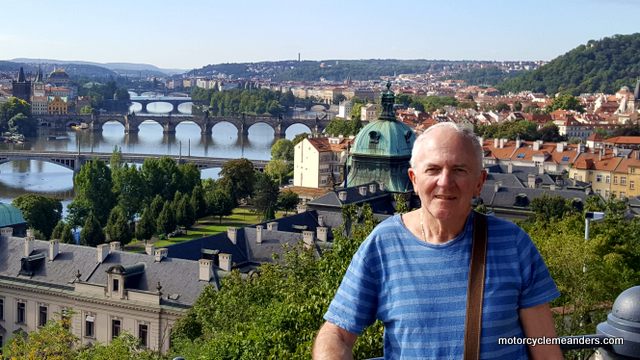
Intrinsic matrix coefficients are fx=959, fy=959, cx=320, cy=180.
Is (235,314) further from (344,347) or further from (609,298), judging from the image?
(344,347)

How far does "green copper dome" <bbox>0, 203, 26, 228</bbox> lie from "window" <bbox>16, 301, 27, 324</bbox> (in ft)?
19.7

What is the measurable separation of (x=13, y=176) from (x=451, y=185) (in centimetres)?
7030

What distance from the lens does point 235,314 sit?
16.4 metres

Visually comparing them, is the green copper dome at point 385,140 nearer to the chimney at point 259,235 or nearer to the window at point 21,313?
the chimney at point 259,235

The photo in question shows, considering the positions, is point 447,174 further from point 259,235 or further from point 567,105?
point 567,105

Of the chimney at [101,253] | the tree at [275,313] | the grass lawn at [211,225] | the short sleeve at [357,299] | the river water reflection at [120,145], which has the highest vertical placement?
the short sleeve at [357,299]

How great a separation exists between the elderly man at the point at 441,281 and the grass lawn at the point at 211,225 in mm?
35039

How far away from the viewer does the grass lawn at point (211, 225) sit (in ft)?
130

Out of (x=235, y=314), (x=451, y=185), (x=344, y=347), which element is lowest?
(x=235, y=314)

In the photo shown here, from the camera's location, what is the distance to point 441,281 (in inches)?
134

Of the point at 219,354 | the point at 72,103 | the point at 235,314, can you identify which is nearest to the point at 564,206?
the point at 235,314

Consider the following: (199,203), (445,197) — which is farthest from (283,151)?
(445,197)

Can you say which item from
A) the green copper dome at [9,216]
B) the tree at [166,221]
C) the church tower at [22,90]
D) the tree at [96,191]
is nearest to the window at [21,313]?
the green copper dome at [9,216]

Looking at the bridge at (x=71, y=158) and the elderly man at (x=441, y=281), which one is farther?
the bridge at (x=71, y=158)
